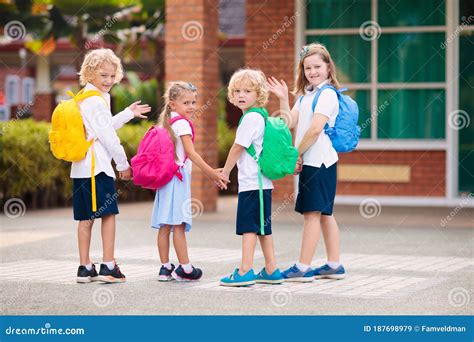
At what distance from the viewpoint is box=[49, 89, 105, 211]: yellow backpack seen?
784 centimetres

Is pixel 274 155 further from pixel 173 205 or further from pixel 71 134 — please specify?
pixel 71 134

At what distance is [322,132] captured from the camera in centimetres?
809

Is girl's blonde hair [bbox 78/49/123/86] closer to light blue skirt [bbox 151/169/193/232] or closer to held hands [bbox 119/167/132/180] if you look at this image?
held hands [bbox 119/167/132/180]

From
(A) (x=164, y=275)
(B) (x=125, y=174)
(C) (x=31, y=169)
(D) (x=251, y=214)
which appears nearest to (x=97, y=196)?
(B) (x=125, y=174)

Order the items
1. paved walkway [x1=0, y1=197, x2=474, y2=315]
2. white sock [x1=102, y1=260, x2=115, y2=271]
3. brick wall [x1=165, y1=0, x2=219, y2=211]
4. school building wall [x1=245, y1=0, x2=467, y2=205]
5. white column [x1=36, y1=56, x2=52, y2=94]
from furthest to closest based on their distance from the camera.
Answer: white column [x1=36, y1=56, x2=52, y2=94] → school building wall [x1=245, y1=0, x2=467, y2=205] → brick wall [x1=165, y1=0, x2=219, y2=211] → white sock [x1=102, y1=260, x2=115, y2=271] → paved walkway [x1=0, y1=197, x2=474, y2=315]

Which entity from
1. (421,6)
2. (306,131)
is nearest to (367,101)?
(421,6)

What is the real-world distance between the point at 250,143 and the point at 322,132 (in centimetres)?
64

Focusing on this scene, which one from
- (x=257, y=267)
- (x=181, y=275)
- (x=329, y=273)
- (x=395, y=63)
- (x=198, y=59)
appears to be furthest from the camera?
(x=395, y=63)

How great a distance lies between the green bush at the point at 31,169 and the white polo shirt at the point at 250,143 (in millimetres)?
7504

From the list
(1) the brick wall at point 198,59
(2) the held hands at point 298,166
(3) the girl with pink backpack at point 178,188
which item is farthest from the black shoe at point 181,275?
(1) the brick wall at point 198,59

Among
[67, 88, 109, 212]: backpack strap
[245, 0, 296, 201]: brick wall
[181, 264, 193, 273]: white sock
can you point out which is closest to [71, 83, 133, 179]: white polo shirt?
[67, 88, 109, 212]: backpack strap

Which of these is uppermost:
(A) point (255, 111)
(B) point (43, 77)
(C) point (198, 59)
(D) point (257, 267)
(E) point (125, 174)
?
(B) point (43, 77)

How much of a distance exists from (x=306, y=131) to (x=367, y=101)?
802 cm

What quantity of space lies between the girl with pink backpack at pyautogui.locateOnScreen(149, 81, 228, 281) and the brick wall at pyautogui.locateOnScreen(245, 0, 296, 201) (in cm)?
792
